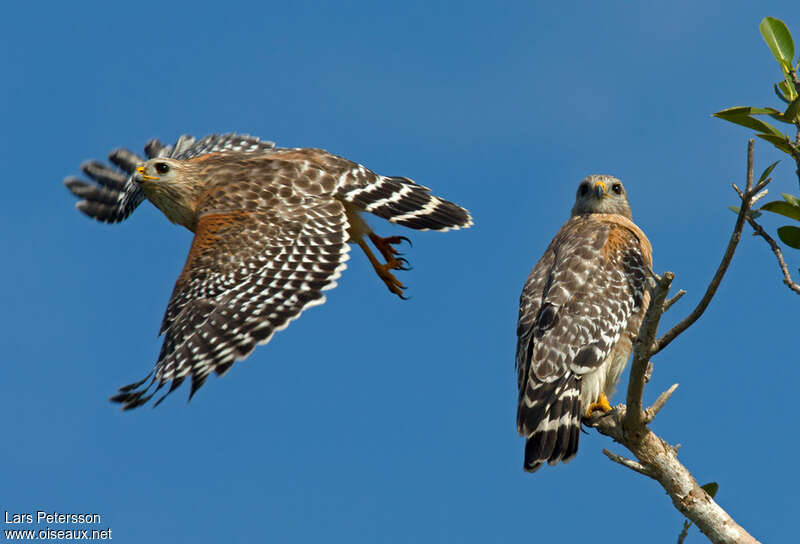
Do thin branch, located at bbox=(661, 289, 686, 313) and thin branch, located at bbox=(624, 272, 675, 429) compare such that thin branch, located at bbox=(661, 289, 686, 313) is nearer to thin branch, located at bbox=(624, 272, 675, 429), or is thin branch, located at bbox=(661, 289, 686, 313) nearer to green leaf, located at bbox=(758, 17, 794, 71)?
thin branch, located at bbox=(624, 272, 675, 429)

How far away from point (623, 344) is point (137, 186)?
21.2 feet

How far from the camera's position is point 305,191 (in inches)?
386

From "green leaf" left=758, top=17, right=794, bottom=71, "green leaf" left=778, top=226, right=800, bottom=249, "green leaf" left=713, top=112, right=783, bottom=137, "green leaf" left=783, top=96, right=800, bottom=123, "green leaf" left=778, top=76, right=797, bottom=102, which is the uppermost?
"green leaf" left=758, top=17, right=794, bottom=71

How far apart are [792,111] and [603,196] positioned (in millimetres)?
4737

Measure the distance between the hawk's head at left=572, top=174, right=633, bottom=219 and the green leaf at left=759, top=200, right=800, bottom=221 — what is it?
4.01 metres

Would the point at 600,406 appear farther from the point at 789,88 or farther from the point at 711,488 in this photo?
the point at 789,88

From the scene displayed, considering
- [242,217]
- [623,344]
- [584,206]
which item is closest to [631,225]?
[584,206]

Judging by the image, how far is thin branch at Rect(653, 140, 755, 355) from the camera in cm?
550

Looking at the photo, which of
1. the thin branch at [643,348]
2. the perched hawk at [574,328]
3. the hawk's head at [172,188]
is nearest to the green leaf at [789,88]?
the thin branch at [643,348]

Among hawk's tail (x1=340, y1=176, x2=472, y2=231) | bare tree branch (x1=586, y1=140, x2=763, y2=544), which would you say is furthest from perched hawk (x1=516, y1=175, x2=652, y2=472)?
hawk's tail (x1=340, y1=176, x2=472, y2=231)

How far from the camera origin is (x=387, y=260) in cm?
1076

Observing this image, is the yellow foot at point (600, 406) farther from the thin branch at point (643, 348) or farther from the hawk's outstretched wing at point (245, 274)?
the hawk's outstretched wing at point (245, 274)

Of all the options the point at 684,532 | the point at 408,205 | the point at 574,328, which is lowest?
the point at 684,532

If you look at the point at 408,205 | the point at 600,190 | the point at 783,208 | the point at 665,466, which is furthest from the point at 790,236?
the point at 408,205
